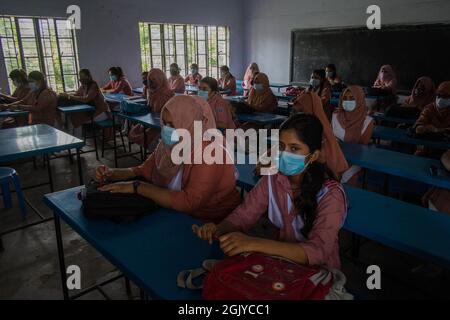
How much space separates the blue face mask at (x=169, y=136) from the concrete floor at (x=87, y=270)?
1.18 m

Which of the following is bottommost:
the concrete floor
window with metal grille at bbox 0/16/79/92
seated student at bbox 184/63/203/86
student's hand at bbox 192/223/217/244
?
the concrete floor

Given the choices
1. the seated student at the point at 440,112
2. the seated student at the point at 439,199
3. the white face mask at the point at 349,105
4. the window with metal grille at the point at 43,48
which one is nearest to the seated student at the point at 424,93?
the seated student at the point at 440,112

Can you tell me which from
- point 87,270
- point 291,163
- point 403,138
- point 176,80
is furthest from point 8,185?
point 176,80

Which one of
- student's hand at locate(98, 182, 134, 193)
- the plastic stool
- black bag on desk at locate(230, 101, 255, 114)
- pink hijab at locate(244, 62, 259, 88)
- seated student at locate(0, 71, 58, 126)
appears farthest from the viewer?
pink hijab at locate(244, 62, 259, 88)

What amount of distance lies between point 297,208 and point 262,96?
4.55 m

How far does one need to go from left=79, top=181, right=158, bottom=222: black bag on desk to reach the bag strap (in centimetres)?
55

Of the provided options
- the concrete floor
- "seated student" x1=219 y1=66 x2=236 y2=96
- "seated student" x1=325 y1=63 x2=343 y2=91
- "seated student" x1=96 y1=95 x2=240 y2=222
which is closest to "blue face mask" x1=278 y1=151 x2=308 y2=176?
"seated student" x1=96 y1=95 x2=240 y2=222

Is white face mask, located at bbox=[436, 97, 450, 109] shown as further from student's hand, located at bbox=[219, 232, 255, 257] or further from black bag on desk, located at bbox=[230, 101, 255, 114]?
student's hand, located at bbox=[219, 232, 255, 257]

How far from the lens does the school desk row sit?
1355mm

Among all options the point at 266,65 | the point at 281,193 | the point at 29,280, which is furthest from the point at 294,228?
the point at 266,65

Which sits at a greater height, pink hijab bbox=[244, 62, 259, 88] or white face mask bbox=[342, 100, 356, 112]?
pink hijab bbox=[244, 62, 259, 88]

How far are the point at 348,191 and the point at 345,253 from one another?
96 centimetres

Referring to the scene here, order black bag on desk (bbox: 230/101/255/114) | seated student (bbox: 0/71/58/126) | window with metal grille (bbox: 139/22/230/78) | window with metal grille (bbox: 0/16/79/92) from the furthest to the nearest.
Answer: window with metal grille (bbox: 139/22/230/78), window with metal grille (bbox: 0/16/79/92), seated student (bbox: 0/71/58/126), black bag on desk (bbox: 230/101/255/114)
